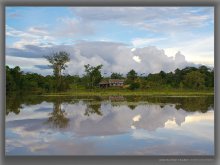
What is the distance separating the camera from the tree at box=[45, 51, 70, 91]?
18.2 feet

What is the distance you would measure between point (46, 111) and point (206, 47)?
1688mm

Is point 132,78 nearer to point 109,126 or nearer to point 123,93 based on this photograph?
point 123,93

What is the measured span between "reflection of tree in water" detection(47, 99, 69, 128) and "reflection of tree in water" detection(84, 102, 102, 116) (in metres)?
0.21

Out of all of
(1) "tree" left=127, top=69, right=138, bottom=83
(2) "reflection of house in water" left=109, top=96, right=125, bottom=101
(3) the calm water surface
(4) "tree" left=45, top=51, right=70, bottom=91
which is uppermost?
(4) "tree" left=45, top=51, right=70, bottom=91

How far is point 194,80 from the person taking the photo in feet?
18.4

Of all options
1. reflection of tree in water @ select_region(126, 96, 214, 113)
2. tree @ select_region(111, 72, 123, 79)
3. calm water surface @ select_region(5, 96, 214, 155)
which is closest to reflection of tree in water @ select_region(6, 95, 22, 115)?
calm water surface @ select_region(5, 96, 214, 155)

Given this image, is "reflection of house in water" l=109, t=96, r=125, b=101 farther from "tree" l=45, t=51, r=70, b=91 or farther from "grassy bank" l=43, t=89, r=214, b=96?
"tree" l=45, t=51, r=70, b=91

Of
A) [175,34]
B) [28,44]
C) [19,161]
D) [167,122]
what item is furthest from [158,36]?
[19,161]

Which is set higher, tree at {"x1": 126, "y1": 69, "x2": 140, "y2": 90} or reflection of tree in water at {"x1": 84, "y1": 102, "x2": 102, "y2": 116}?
tree at {"x1": 126, "y1": 69, "x2": 140, "y2": 90}

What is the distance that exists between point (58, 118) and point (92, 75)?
550mm

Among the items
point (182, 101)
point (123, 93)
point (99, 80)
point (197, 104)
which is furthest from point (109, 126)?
point (197, 104)

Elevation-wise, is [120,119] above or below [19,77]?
below

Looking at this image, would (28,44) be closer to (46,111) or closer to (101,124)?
(46,111)

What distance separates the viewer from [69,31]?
554cm
